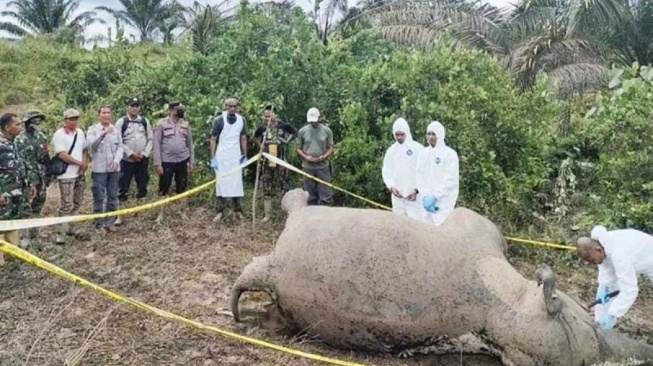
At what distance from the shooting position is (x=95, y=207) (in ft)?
27.5

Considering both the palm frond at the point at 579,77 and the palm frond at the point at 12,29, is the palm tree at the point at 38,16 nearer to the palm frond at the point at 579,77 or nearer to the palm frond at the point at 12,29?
the palm frond at the point at 12,29

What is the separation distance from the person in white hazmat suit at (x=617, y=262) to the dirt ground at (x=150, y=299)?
98 centimetres

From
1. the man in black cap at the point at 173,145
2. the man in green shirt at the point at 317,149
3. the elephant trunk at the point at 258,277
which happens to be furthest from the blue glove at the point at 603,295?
the man in black cap at the point at 173,145

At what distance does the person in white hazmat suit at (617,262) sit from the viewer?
208 inches

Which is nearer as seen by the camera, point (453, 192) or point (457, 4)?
point (453, 192)

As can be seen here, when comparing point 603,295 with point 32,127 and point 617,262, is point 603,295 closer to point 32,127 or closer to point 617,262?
point 617,262

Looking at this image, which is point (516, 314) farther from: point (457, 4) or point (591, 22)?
point (457, 4)

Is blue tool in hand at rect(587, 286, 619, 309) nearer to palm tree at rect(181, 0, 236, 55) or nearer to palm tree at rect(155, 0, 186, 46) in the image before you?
palm tree at rect(181, 0, 236, 55)

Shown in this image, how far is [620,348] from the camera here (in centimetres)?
503

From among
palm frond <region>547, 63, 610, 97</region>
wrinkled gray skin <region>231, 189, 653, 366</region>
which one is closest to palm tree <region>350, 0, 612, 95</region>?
palm frond <region>547, 63, 610, 97</region>

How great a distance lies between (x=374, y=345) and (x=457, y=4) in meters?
11.7

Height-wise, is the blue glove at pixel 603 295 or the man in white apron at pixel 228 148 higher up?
the man in white apron at pixel 228 148

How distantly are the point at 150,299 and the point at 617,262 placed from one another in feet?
13.4

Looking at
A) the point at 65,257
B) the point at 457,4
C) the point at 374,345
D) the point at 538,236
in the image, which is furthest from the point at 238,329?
the point at 457,4
